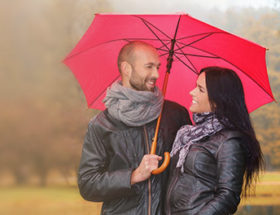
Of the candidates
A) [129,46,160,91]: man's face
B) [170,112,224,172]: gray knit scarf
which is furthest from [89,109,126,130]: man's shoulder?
[170,112,224,172]: gray knit scarf

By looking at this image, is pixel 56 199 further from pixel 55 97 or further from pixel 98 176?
pixel 98 176

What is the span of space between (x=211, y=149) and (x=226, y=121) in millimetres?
162

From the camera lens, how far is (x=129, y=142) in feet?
7.45

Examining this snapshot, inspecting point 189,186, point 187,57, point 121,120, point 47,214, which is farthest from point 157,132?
point 47,214

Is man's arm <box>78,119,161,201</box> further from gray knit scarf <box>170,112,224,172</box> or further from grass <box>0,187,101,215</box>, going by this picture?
grass <box>0,187,101,215</box>

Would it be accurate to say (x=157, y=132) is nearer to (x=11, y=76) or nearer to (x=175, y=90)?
(x=175, y=90)

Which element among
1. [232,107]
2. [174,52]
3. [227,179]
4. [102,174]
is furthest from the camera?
[174,52]

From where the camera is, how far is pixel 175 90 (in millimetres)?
2594

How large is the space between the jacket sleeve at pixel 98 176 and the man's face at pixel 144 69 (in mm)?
331

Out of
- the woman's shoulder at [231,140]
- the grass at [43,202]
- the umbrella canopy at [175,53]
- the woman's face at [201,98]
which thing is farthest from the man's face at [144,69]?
the grass at [43,202]

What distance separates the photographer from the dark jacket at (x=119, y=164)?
2221 millimetres

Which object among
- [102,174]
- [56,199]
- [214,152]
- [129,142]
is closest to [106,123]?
[129,142]

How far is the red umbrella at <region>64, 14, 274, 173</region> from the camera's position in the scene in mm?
2287

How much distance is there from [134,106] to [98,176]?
404 mm
